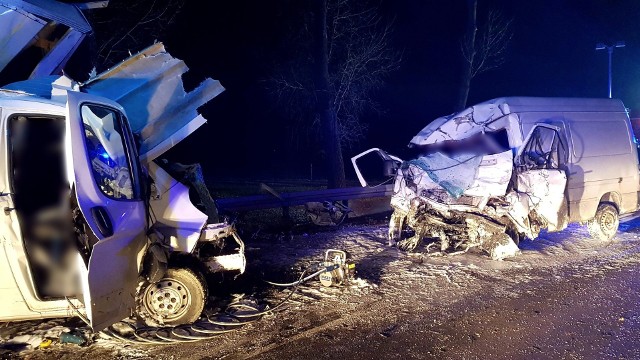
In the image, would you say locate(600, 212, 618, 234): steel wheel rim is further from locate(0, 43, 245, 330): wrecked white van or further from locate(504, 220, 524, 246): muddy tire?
locate(0, 43, 245, 330): wrecked white van

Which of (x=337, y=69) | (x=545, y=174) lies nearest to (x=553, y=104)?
(x=545, y=174)

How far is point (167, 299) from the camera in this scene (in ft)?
15.0

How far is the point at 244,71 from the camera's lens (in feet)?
74.2

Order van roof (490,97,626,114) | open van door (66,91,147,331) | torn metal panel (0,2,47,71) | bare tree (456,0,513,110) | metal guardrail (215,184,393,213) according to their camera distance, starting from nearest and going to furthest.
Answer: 1. open van door (66,91,147,331)
2. torn metal panel (0,2,47,71)
3. van roof (490,97,626,114)
4. metal guardrail (215,184,393,213)
5. bare tree (456,0,513,110)

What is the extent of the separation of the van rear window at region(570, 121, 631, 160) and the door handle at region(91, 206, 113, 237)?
272 inches

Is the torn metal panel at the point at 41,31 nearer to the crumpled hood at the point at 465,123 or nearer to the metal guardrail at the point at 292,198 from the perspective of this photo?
the metal guardrail at the point at 292,198

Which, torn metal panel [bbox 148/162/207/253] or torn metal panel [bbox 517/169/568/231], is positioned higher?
torn metal panel [bbox 148/162/207/253]

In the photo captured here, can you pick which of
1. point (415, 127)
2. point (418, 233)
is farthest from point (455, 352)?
point (415, 127)

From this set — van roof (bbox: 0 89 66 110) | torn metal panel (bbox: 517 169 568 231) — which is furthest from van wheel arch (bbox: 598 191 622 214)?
van roof (bbox: 0 89 66 110)

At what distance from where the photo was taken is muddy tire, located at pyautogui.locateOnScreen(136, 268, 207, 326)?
4.54m

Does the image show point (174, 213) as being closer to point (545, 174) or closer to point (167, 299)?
point (167, 299)

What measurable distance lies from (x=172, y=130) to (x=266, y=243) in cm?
362

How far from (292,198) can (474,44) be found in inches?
474

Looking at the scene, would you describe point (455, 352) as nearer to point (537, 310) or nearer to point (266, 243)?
point (537, 310)
